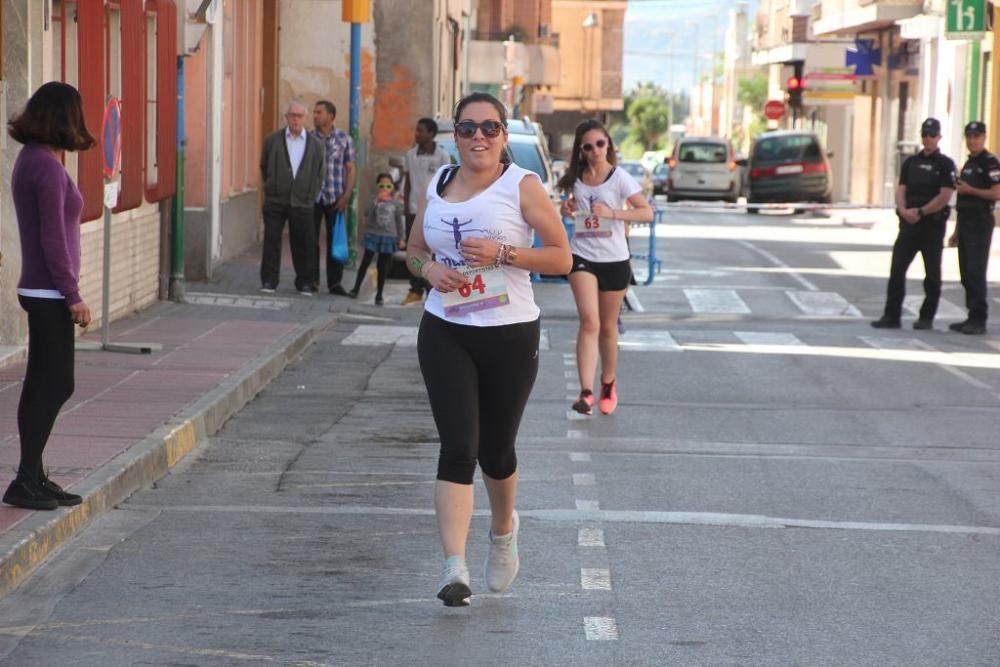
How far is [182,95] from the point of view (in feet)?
59.0

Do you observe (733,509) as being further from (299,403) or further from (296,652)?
(299,403)

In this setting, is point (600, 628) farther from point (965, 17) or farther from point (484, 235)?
point (965, 17)

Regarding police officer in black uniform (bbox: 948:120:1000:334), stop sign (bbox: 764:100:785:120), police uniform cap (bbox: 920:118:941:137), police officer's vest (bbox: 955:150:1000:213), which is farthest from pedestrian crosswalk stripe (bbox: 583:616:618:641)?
stop sign (bbox: 764:100:785:120)

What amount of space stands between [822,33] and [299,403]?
45725 mm

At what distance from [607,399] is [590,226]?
107cm

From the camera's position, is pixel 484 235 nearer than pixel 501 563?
Yes

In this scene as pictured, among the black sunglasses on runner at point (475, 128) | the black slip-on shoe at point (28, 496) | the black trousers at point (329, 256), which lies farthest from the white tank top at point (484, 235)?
the black trousers at point (329, 256)

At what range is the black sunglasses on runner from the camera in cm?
668

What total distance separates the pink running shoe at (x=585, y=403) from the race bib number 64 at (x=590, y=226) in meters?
0.95

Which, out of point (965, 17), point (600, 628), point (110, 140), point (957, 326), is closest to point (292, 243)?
point (957, 326)

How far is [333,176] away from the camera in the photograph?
63.2 ft

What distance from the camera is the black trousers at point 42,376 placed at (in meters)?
7.69

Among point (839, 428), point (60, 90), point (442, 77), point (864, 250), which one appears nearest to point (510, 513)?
point (60, 90)

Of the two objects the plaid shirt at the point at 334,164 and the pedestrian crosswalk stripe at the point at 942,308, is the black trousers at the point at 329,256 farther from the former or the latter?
the pedestrian crosswalk stripe at the point at 942,308
